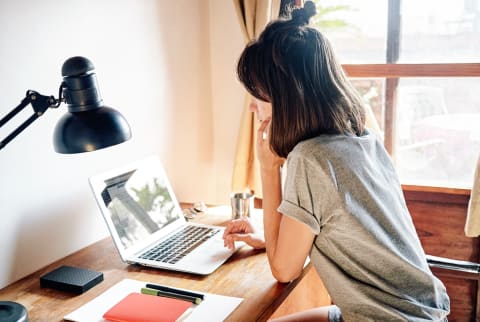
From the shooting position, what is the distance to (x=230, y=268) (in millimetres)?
1517

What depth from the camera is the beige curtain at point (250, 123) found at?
214cm

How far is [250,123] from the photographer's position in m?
2.26

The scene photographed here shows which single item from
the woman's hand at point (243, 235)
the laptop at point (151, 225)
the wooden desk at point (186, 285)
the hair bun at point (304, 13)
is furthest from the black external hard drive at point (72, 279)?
the hair bun at point (304, 13)

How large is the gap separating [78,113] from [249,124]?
112 cm

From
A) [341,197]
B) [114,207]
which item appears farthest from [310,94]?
[114,207]

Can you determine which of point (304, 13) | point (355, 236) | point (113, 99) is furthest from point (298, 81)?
point (113, 99)

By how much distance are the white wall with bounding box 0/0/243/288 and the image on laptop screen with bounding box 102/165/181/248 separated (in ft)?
0.45

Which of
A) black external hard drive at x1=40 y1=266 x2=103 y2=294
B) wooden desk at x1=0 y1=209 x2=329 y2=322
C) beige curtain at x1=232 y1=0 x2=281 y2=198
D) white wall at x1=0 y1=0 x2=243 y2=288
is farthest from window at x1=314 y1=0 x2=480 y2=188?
black external hard drive at x1=40 y1=266 x2=103 y2=294

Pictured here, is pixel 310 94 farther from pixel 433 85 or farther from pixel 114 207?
pixel 433 85

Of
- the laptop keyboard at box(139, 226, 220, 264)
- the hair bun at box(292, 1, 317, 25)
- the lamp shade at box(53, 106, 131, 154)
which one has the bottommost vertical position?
the laptop keyboard at box(139, 226, 220, 264)

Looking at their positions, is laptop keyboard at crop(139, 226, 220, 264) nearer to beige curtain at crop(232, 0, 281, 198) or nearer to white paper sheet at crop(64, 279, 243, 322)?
white paper sheet at crop(64, 279, 243, 322)

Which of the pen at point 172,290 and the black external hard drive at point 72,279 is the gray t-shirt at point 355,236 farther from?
the black external hard drive at point 72,279

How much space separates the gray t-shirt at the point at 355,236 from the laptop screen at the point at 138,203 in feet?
1.83

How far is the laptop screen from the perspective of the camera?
5.28 feet
